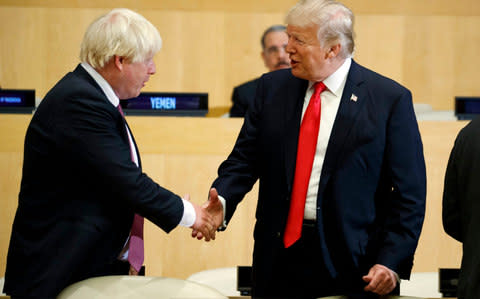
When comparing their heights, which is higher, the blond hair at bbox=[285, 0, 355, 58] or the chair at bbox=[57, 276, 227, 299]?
the blond hair at bbox=[285, 0, 355, 58]

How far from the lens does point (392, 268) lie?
7.06 ft

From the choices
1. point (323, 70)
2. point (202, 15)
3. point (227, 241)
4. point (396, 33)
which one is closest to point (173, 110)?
point (227, 241)

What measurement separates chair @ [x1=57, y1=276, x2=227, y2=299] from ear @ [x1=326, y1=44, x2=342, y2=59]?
35.7 inches

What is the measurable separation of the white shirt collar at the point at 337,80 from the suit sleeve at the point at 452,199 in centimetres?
44

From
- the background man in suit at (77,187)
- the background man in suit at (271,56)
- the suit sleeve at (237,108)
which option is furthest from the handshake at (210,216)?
the background man in suit at (271,56)

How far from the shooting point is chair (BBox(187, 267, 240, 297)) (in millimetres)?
2799

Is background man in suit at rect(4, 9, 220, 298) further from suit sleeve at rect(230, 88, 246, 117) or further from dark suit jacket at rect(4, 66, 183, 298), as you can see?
suit sleeve at rect(230, 88, 246, 117)

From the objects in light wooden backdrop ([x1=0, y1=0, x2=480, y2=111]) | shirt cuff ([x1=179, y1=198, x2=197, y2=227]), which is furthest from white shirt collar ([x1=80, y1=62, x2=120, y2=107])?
light wooden backdrop ([x1=0, y1=0, x2=480, y2=111])

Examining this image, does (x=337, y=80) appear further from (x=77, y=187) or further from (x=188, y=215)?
(x=77, y=187)

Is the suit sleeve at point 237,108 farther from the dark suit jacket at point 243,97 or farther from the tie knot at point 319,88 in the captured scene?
the tie knot at point 319,88

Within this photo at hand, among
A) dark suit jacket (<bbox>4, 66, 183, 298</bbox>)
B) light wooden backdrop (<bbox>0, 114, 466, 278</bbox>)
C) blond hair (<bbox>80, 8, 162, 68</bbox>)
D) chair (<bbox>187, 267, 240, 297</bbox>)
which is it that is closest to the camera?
dark suit jacket (<bbox>4, 66, 183, 298</bbox>)

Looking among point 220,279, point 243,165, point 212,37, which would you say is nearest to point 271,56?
point 212,37

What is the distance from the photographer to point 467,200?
1.99m

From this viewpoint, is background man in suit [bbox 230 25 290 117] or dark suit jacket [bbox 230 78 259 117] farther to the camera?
background man in suit [bbox 230 25 290 117]
